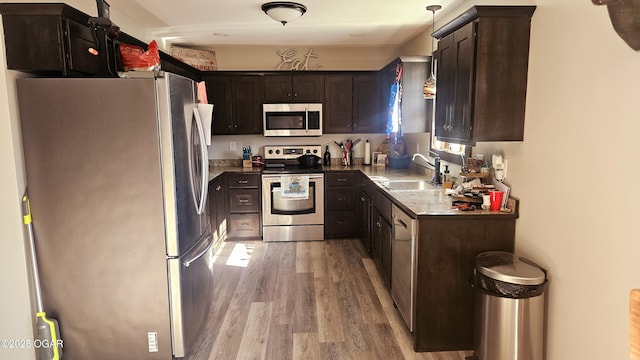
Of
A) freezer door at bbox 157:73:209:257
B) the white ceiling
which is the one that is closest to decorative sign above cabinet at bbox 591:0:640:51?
the white ceiling

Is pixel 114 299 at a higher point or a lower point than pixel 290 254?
higher

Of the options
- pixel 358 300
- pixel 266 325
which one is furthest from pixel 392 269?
pixel 266 325

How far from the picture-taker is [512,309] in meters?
2.03

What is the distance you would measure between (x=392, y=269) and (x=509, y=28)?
75.7 inches

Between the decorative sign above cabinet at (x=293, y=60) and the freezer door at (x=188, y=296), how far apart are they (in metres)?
3.24

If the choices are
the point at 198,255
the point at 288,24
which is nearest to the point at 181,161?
the point at 198,255

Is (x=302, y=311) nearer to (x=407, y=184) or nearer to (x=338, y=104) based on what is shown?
(x=407, y=184)

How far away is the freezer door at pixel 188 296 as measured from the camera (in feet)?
7.76

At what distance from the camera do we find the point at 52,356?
7.47 ft

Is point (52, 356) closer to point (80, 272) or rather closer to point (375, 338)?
point (80, 272)

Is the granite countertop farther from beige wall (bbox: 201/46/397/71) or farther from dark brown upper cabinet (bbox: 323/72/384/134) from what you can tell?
beige wall (bbox: 201/46/397/71)

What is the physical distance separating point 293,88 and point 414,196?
2730 millimetres

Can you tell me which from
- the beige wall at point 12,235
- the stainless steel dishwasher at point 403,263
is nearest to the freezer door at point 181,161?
the beige wall at point 12,235

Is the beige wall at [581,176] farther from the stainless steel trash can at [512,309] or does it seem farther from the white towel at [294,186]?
the white towel at [294,186]
